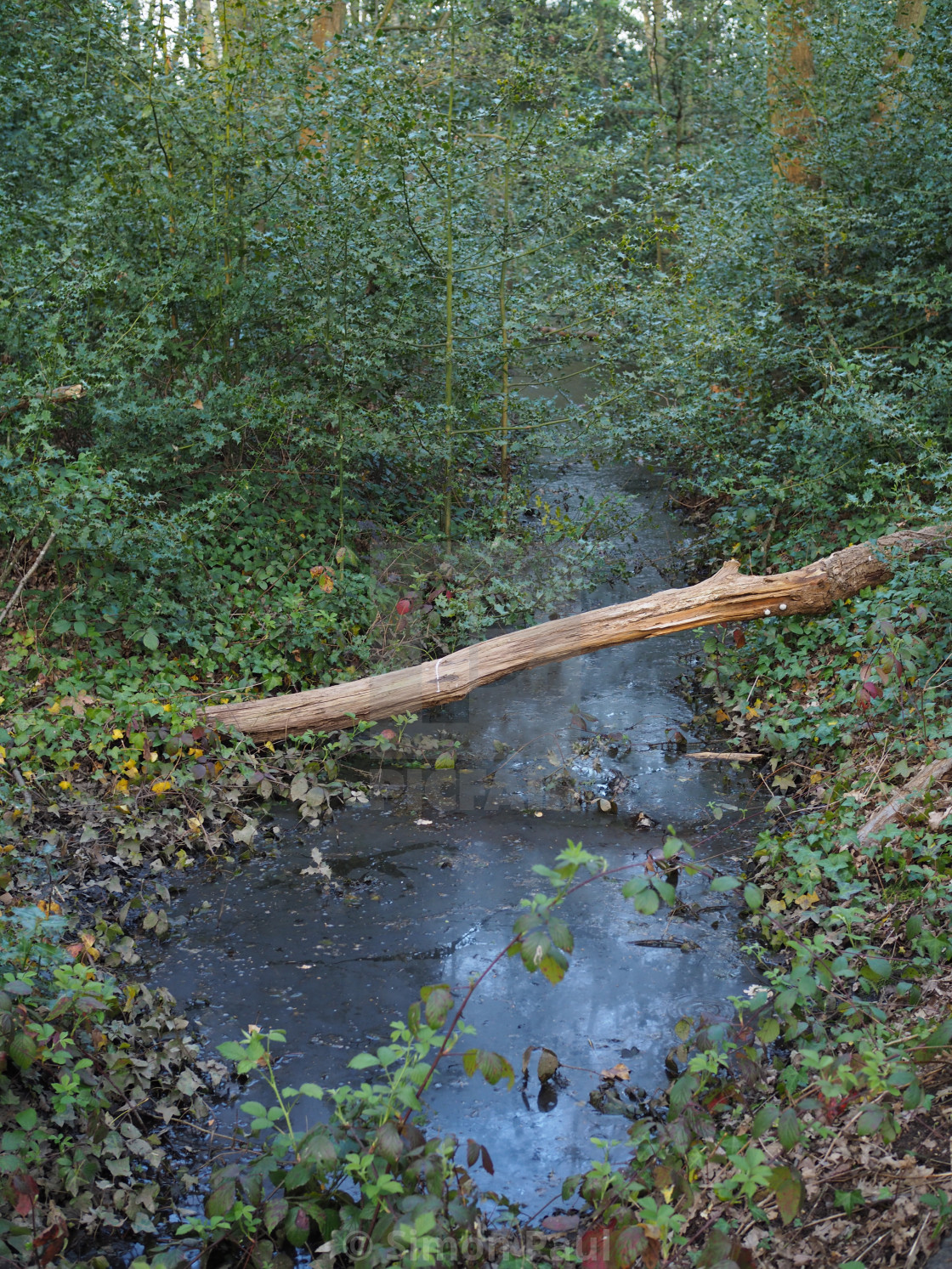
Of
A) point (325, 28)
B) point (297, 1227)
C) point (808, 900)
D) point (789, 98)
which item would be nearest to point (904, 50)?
point (789, 98)

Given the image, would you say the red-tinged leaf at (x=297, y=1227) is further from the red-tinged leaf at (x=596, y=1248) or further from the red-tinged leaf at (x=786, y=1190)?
the red-tinged leaf at (x=786, y=1190)

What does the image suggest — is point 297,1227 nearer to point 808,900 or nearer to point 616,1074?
point 616,1074

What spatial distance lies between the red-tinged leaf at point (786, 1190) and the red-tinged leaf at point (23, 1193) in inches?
78.1

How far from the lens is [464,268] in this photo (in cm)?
741

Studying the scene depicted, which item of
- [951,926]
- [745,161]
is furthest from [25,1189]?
[745,161]

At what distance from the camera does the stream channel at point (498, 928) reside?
3680mm

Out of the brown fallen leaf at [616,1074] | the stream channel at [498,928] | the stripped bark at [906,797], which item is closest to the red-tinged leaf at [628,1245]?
the stream channel at [498,928]

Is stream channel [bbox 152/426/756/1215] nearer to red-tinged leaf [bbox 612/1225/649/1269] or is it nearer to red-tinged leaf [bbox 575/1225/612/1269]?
red-tinged leaf [bbox 575/1225/612/1269]

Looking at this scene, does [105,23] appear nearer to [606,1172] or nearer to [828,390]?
[828,390]

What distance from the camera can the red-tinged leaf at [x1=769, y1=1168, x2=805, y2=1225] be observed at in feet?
8.30

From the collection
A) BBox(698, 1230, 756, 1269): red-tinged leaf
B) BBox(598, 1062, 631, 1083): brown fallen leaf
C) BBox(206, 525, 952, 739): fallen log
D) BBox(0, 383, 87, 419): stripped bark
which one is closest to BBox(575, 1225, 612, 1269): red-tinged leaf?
BBox(698, 1230, 756, 1269): red-tinged leaf

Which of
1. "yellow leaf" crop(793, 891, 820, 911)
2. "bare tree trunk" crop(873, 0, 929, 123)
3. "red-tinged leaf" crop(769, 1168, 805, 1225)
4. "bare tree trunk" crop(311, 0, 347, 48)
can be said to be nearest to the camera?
"red-tinged leaf" crop(769, 1168, 805, 1225)

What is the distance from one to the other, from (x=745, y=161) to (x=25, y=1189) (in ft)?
37.8

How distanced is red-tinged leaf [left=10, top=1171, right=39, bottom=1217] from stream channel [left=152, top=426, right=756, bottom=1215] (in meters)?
→ 0.93
